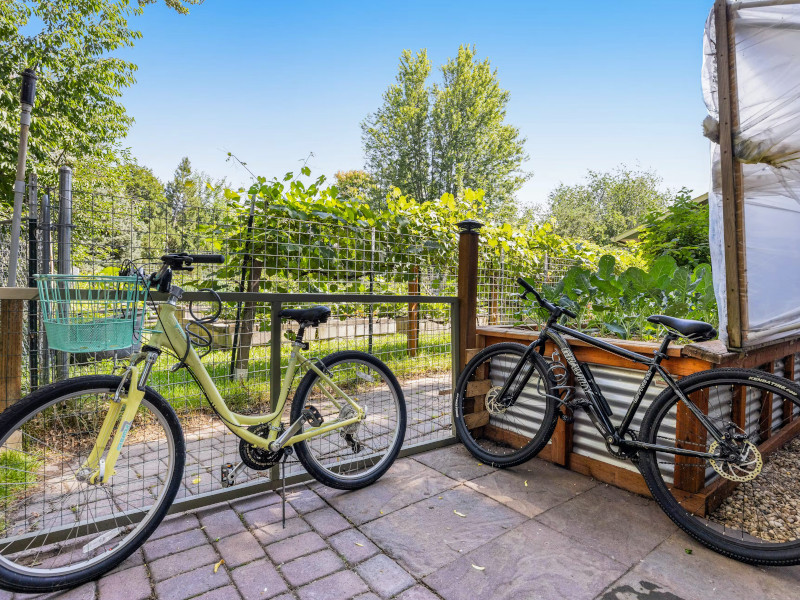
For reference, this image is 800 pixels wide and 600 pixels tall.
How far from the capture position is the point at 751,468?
159 cm

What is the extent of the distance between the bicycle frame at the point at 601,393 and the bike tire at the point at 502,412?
0.13 meters

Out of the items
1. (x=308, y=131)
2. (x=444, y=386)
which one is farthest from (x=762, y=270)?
(x=308, y=131)

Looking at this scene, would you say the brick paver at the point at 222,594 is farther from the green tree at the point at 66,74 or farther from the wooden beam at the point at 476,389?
the green tree at the point at 66,74

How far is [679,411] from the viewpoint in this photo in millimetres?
1813

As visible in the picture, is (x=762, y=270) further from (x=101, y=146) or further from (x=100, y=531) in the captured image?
(x=101, y=146)

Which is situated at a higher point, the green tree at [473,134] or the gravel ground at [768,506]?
the green tree at [473,134]

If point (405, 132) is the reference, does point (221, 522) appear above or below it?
below

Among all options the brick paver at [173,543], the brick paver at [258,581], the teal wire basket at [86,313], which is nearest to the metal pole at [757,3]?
the teal wire basket at [86,313]

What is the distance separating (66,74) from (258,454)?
32.6ft

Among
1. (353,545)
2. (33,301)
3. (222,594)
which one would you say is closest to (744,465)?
(353,545)

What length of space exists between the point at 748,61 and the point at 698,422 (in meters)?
1.47

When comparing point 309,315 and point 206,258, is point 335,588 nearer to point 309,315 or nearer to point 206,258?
point 309,315

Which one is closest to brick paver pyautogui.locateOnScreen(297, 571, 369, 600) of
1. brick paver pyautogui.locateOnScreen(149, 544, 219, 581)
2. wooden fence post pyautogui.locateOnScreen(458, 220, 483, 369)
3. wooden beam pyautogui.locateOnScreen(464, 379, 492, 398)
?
brick paver pyautogui.locateOnScreen(149, 544, 219, 581)

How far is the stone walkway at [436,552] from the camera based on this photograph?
136 cm
